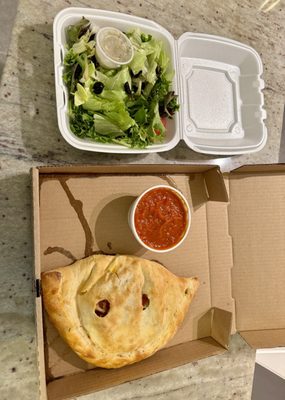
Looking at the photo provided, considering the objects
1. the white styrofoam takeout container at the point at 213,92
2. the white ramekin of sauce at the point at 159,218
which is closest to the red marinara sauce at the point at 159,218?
the white ramekin of sauce at the point at 159,218

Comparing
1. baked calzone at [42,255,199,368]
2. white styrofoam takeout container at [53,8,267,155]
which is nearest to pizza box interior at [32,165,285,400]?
baked calzone at [42,255,199,368]

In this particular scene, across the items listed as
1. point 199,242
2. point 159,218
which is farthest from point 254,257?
point 159,218

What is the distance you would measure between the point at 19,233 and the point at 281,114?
173cm

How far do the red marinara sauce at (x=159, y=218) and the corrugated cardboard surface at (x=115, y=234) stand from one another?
0.17m

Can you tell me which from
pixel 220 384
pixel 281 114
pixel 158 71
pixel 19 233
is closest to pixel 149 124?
pixel 158 71

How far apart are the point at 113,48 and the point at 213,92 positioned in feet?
2.31

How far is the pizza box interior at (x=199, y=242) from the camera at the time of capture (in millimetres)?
2027

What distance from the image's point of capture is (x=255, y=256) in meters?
2.28

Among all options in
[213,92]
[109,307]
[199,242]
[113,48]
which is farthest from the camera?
[213,92]

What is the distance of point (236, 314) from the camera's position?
228cm

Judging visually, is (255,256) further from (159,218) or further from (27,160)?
(27,160)

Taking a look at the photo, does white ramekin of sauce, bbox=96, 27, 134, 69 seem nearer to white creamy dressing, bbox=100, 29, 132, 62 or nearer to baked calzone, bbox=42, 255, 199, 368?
white creamy dressing, bbox=100, 29, 132, 62

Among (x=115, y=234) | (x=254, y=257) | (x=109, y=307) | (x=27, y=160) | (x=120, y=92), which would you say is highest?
(x=120, y=92)

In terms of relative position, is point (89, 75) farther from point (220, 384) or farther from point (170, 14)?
point (220, 384)
